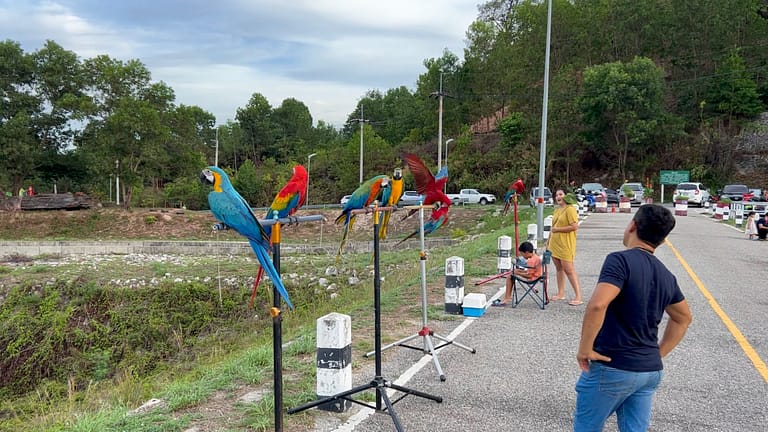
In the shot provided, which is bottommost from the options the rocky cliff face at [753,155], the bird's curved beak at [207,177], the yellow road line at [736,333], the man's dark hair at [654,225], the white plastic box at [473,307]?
the yellow road line at [736,333]

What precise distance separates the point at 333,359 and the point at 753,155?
46770 mm

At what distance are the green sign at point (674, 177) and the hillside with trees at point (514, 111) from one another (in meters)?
3.19

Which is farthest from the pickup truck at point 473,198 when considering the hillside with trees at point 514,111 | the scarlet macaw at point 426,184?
the scarlet macaw at point 426,184

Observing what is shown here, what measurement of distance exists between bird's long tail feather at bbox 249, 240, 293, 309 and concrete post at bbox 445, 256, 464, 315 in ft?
14.2

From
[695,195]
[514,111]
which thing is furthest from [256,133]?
[695,195]

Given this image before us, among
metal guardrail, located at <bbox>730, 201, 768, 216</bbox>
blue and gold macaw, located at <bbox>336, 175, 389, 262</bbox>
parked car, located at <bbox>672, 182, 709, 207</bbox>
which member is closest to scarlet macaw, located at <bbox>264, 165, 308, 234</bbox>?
blue and gold macaw, located at <bbox>336, 175, 389, 262</bbox>

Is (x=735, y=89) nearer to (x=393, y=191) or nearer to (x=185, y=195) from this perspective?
(x=185, y=195)

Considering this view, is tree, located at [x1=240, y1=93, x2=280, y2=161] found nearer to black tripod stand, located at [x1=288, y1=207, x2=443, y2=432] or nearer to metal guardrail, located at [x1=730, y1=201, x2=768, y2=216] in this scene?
metal guardrail, located at [x1=730, y1=201, x2=768, y2=216]

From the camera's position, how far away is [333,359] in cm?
426

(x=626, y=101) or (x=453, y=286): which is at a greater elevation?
(x=626, y=101)

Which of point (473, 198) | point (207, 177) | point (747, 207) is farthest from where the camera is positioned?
point (473, 198)

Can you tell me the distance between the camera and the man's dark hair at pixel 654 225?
2900 millimetres

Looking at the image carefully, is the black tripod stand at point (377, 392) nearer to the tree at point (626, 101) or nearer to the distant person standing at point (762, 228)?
the distant person standing at point (762, 228)

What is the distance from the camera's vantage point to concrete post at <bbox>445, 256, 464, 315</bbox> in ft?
24.4
